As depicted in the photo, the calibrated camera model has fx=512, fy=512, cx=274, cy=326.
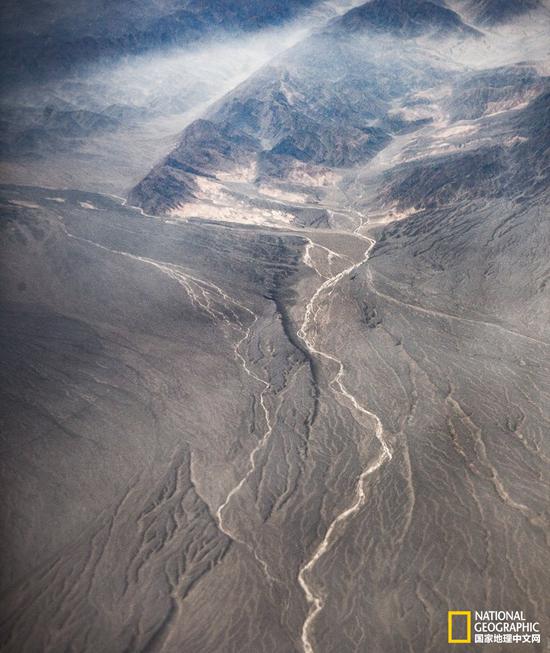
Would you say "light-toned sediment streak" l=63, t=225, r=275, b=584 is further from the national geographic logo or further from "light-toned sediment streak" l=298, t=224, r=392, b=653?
the national geographic logo

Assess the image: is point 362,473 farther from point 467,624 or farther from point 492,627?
point 492,627

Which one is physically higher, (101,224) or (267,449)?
(101,224)

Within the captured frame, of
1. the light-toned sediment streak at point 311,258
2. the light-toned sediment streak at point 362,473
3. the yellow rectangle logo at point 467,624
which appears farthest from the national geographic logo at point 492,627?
the light-toned sediment streak at point 311,258

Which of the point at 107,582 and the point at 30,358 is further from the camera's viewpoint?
the point at 30,358

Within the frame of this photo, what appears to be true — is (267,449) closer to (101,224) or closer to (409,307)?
(409,307)

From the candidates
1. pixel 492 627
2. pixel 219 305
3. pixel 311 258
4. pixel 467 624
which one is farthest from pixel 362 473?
pixel 311 258

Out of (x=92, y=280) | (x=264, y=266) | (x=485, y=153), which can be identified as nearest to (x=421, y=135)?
(x=485, y=153)

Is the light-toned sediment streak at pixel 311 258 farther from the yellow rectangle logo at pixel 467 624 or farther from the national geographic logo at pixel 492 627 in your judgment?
the national geographic logo at pixel 492 627
